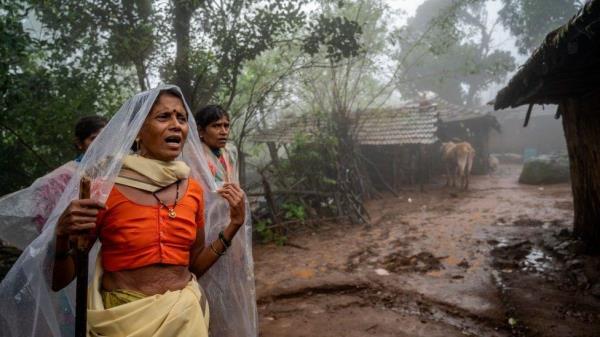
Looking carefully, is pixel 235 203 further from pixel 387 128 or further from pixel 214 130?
pixel 387 128

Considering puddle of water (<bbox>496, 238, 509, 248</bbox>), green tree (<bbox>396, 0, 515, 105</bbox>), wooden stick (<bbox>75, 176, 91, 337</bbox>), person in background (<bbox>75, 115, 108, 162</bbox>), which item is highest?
green tree (<bbox>396, 0, 515, 105</bbox>)

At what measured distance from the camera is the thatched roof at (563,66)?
3.11m

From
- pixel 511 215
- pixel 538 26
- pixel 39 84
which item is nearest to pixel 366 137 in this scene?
pixel 511 215

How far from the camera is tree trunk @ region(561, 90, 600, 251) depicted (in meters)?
5.39

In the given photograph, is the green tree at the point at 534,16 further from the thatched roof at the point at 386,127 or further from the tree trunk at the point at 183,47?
the tree trunk at the point at 183,47

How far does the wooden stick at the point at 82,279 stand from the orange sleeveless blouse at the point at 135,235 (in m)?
0.11

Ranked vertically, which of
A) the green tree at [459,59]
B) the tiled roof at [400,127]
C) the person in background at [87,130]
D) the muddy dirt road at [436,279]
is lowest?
the muddy dirt road at [436,279]

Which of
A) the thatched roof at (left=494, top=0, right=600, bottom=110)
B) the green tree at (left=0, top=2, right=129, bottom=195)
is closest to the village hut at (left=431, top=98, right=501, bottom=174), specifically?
the thatched roof at (left=494, top=0, right=600, bottom=110)

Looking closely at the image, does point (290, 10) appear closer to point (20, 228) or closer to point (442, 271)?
point (442, 271)

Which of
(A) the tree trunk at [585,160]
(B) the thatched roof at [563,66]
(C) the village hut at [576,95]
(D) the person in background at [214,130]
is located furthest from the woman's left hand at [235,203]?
(A) the tree trunk at [585,160]

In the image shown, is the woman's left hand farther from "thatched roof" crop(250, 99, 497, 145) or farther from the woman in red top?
"thatched roof" crop(250, 99, 497, 145)

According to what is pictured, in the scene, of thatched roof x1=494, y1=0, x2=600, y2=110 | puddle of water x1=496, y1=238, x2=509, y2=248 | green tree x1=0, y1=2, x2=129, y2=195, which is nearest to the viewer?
thatched roof x1=494, y1=0, x2=600, y2=110

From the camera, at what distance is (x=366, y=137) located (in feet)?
48.0

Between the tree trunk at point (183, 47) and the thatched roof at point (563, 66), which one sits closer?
the thatched roof at point (563, 66)
